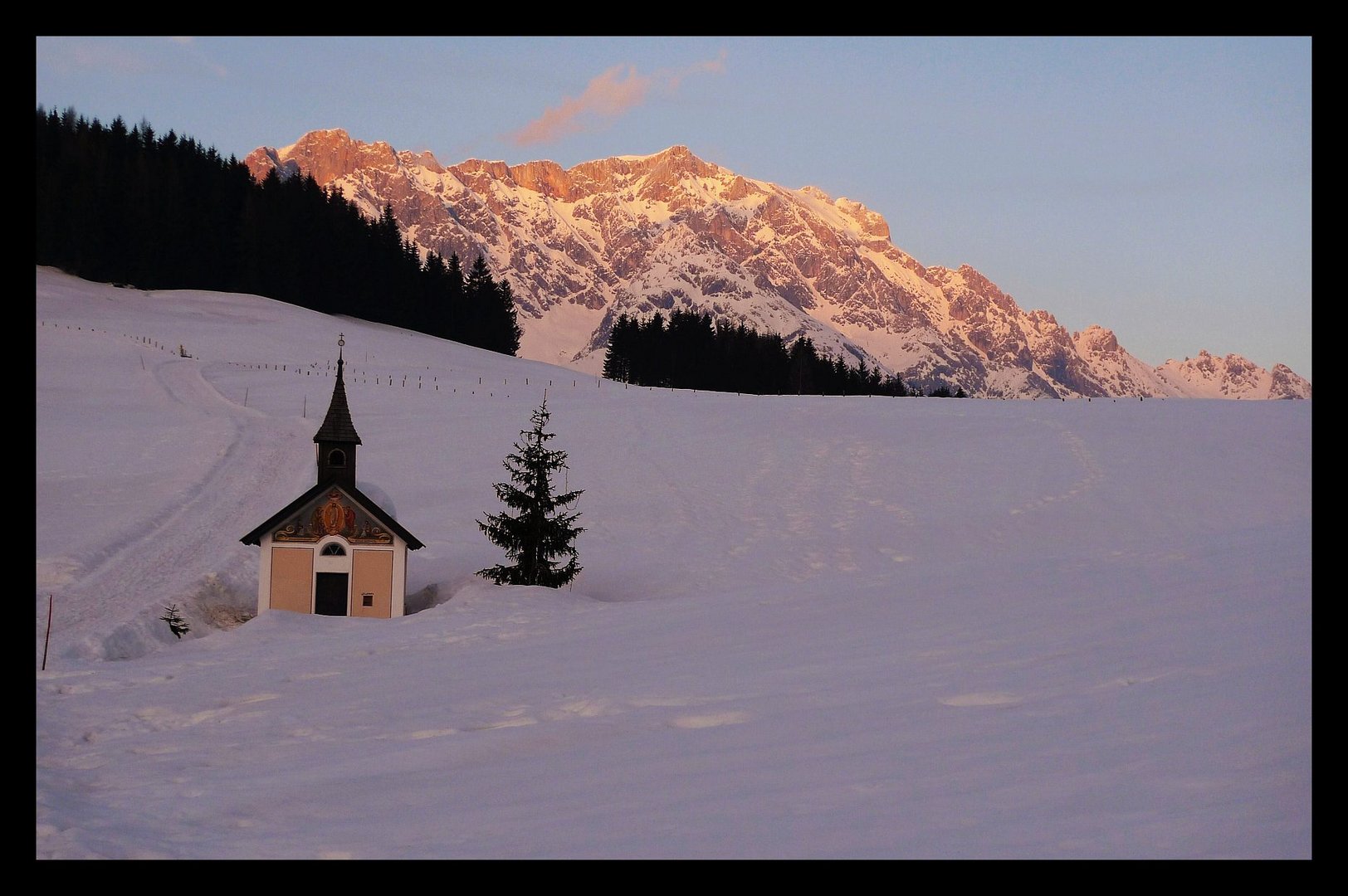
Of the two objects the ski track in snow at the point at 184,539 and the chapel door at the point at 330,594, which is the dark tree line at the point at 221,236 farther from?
the chapel door at the point at 330,594

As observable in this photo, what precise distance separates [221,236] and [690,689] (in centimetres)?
11455

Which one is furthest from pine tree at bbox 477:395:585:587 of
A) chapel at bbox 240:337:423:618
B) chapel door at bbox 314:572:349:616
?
chapel door at bbox 314:572:349:616

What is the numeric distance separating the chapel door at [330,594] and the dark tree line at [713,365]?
96.6m

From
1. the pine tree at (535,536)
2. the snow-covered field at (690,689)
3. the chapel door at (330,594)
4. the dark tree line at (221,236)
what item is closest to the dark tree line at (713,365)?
the dark tree line at (221,236)

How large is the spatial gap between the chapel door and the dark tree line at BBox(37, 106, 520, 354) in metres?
91.4

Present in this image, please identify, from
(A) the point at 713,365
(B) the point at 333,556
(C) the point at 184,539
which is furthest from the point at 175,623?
(A) the point at 713,365

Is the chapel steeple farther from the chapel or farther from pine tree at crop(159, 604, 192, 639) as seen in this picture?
pine tree at crop(159, 604, 192, 639)

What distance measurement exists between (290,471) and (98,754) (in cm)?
3422

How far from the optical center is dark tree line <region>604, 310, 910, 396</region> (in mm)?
128625

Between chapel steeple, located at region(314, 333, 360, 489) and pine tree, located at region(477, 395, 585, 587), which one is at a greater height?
chapel steeple, located at region(314, 333, 360, 489)

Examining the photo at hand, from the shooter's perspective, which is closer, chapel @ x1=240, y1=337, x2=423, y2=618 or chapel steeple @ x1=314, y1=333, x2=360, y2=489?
chapel @ x1=240, y1=337, x2=423, y2=618

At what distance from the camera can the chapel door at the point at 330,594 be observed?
31.3 m
